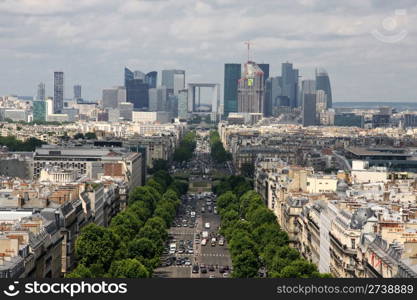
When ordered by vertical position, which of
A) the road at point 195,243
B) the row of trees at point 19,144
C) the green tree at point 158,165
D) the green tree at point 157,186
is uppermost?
the row of trees at point 19,144

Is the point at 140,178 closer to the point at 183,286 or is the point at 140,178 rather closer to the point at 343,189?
the point at 343,189

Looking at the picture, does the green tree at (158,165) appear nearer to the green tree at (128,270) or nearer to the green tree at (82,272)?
the green tree at (128,270)

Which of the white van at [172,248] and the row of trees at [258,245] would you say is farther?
the white van at [172,248]

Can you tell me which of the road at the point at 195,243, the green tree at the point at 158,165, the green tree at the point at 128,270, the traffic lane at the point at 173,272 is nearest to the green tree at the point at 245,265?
the road at the point at 195,243

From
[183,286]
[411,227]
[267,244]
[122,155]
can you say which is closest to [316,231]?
[267,244]

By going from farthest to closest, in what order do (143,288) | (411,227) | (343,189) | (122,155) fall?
(122,155) < (343,189) < (411,227) < (143,288)

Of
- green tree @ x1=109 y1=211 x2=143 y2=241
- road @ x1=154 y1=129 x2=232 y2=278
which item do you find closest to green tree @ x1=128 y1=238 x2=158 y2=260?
road @ x1=154 y1=129 x2=232 y2=278

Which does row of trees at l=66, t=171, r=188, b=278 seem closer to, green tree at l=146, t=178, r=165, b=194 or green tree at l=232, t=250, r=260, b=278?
green tree at l=232, t=250, r=260, b=278
